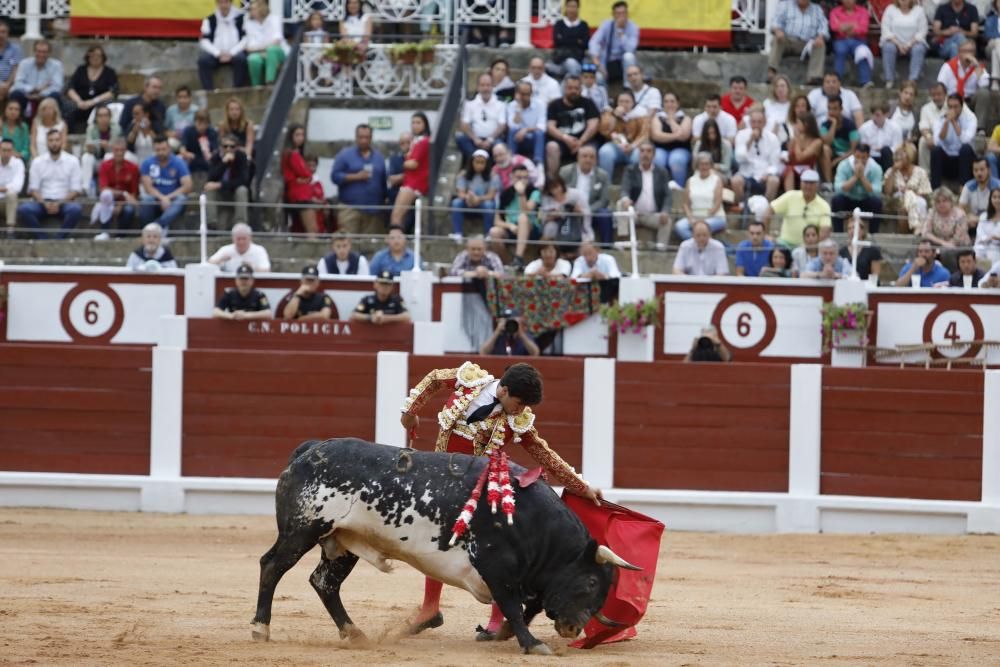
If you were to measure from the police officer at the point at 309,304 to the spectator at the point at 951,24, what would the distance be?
6750 millimetres

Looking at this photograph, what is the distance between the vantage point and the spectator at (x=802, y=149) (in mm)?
14406

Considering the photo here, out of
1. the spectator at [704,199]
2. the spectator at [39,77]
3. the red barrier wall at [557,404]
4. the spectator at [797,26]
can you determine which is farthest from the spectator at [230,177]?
the spectator at [797,26]

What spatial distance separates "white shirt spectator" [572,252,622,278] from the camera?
44.2 feet

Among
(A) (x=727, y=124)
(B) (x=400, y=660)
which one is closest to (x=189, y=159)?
(A) (x=727, y=124)

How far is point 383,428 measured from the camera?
11945mm

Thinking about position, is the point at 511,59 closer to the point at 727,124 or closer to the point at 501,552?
the point at 727,124

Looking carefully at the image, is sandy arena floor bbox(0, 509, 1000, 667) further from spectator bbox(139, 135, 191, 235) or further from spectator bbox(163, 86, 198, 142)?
spectator bbox(163, 86, 198, 142)

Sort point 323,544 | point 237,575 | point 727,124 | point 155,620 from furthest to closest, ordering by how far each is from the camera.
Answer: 1. point 727,124
2. point 237,575
3. point 155,620
4. point 323,544

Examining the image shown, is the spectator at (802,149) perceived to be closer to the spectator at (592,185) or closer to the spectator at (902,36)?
the spectator at (592,185)

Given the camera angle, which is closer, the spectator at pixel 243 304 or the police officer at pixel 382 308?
the police officer at pixel 382 308

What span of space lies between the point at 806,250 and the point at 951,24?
13.6 ft

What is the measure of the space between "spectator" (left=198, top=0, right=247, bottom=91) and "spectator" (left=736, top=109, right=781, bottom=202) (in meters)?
5.13

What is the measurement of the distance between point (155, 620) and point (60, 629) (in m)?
0.46

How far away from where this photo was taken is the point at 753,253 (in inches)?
542
